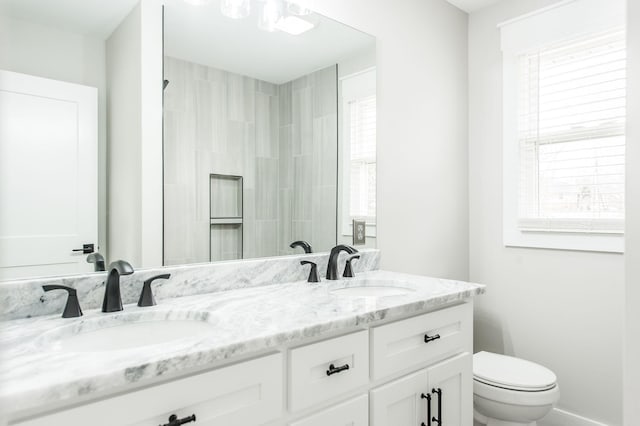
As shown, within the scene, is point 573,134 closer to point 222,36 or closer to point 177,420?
point 222,36

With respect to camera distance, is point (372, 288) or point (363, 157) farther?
point (363, 157)

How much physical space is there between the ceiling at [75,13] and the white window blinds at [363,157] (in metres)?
1.05

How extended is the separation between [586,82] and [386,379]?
187 centimetres

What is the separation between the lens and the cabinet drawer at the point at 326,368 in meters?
1.05

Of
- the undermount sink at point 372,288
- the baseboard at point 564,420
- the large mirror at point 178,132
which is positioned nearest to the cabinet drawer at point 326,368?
the undermount sink at point 372,288

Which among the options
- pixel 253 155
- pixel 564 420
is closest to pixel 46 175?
pixel 253 155

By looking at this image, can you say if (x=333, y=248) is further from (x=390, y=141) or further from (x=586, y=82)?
(x=586, y=82)

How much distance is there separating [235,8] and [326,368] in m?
1.36

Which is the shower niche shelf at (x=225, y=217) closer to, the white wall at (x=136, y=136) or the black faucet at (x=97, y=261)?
the white wall at (x=136, y=136)

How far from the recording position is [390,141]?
7.08ft

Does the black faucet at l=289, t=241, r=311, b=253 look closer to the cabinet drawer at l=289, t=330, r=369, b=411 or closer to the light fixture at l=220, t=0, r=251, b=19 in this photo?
the cabinet drawer at l=289, t=330, r=369, b=411

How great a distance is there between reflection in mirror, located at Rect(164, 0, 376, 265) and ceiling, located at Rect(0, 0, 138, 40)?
0.19m

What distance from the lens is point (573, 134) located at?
2.17m

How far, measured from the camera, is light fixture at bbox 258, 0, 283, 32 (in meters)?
1.68
